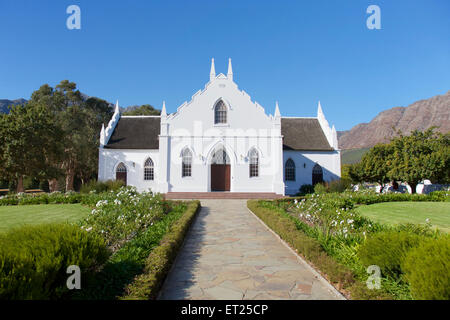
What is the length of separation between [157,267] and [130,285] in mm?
748

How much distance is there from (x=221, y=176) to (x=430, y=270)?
935 inches

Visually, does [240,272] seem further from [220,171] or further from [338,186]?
[338,186]

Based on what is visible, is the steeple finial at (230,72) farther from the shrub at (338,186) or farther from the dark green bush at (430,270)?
the dark green bush at (430,270)

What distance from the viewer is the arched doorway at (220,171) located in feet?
89.1

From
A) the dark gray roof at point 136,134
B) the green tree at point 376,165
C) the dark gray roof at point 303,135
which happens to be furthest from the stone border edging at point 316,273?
the green tree at point 376,165

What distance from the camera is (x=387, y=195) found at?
20672 millimetres

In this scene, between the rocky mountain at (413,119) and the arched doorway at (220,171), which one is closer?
the arched doorway at (220,171)

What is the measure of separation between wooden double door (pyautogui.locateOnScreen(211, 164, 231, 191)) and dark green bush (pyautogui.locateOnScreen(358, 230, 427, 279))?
72.2 feet

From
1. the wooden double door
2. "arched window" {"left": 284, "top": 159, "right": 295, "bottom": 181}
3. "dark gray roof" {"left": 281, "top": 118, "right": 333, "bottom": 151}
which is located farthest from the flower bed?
"dark gray roof" {"left": 281, "top": 118, "right": 333, "bottom": 151}

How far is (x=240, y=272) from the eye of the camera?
595 centimetres

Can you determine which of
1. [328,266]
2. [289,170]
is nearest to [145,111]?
[289,170]

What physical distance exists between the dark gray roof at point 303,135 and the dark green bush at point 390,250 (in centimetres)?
2549

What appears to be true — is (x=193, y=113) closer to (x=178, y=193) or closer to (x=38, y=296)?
(x=178, y=193)
